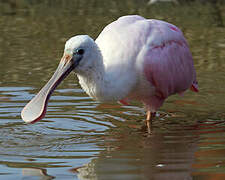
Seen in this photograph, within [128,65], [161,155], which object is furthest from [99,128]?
[161,155]

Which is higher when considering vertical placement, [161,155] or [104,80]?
[104,80]

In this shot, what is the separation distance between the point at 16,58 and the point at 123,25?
11.9 ft

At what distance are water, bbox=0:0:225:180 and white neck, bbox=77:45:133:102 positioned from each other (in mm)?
412

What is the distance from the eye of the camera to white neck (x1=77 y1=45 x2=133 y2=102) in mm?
5125

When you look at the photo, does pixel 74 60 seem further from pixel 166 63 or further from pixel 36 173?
pixel 166 63

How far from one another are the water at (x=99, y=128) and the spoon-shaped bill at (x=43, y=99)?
9.8 inches

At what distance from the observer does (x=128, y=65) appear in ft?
17.7

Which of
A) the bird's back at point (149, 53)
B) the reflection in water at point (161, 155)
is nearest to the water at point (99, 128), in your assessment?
the reflection in water at point (161, 155)

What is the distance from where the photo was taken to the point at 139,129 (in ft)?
19.7

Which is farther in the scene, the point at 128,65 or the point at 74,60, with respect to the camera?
the point at 128,65

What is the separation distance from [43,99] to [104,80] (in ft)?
1.66

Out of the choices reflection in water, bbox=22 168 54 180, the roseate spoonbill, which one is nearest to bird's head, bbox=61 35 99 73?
the roseate spoonbill

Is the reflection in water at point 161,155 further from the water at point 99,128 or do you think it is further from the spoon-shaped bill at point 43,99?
the spoon-shaped bill at point 43,99

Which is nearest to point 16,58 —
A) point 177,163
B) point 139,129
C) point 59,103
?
point 59,103
